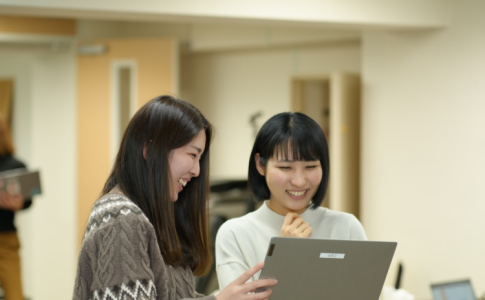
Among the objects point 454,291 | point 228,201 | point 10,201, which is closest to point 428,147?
point 454,291

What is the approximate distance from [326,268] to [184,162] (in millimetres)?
426

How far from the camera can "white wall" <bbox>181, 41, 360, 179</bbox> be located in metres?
4.99

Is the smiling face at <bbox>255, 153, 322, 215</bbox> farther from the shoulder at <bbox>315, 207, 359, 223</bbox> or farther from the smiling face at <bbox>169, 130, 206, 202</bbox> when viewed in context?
the smiling face at <bbox>169, 130, 206, 202</bbox>

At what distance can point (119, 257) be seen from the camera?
4.40ft

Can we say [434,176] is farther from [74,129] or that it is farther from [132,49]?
[74,129]

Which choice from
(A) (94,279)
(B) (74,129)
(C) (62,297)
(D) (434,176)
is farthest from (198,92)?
(A) (94,279)

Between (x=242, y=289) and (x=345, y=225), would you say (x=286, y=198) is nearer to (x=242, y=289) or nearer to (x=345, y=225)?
(x=345, y=225)

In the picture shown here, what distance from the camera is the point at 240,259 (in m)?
1.88

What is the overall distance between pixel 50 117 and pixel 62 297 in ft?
4.99

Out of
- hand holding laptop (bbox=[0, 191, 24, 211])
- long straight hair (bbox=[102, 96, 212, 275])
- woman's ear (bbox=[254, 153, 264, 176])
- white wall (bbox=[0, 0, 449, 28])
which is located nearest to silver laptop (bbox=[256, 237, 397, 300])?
long straight hair (bbox=[102, 96, 212, 275])

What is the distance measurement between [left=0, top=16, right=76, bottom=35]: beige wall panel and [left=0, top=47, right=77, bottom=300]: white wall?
287 mm

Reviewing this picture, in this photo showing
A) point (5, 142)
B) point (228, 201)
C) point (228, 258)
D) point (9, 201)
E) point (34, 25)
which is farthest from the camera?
point (34, 25)

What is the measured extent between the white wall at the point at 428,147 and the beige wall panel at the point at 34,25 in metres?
2.47

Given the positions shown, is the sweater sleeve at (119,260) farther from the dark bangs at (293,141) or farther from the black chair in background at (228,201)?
the black chair in background at (228,201)
